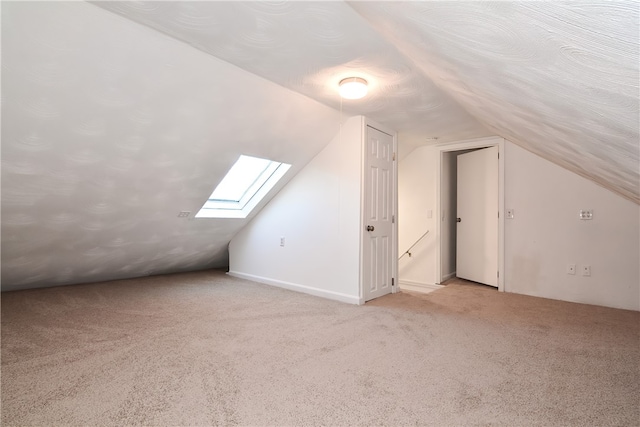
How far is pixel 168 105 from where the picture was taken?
8.70ft

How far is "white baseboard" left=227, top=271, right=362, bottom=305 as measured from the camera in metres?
3.72

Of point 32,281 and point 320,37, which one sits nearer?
point 320,37

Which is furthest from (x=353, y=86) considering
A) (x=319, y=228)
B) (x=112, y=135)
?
(x=112, y=135)

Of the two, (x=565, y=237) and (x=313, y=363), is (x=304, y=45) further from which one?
(x=565, y=237)

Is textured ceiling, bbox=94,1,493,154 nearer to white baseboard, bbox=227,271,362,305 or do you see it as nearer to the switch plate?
the switch plate

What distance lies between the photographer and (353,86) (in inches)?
110

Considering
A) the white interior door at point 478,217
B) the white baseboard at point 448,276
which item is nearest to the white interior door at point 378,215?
the white baseboard at point 448,276

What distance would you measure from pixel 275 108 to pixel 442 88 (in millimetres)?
1506

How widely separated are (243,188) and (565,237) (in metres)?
4.03

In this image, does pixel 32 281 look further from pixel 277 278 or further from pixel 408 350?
pixel 408 350

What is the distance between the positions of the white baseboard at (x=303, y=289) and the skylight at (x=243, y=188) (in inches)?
36.3

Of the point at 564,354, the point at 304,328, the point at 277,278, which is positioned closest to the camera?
the point at 564,354

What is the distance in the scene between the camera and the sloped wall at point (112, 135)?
79.2 inches

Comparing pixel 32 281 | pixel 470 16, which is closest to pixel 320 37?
pixel 470 16
